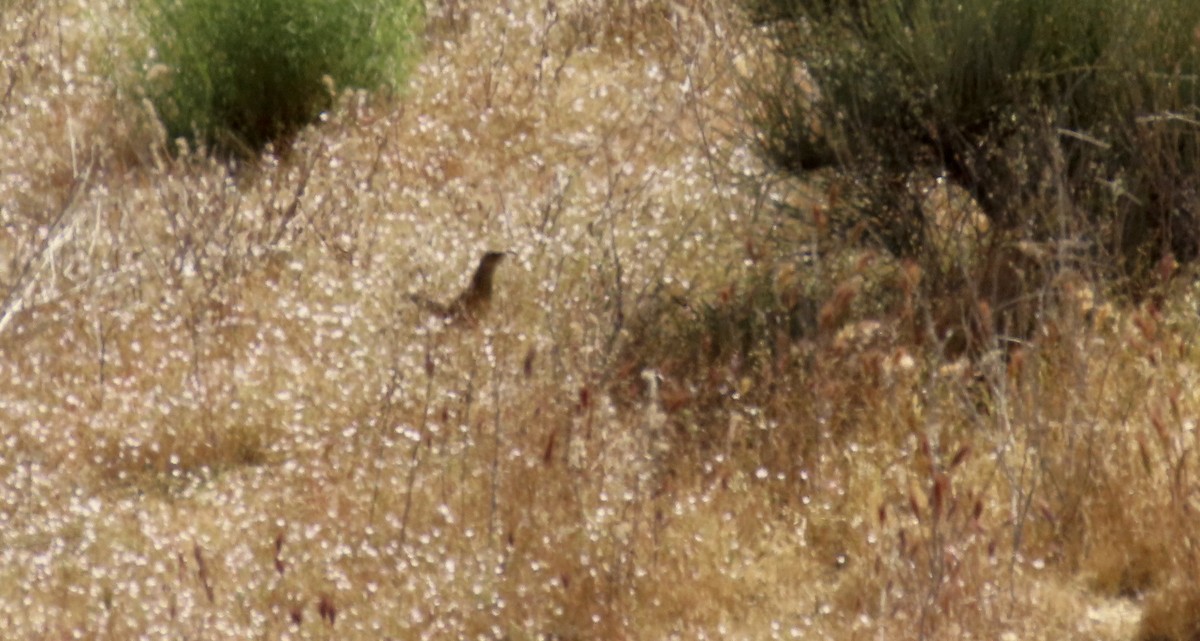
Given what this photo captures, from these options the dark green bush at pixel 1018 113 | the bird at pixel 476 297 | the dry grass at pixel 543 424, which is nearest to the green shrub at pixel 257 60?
the dry grass at pixel 543 424

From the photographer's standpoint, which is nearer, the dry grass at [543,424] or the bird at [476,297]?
the dry grass at [543,424]

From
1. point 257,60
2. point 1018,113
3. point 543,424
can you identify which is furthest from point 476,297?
point 257,60

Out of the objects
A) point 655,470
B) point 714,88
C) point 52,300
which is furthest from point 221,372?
point 714,88

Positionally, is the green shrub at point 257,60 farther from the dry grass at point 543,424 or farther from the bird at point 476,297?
the bird at point 476,297

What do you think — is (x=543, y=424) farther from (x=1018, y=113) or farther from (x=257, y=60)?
(x=257, y=60)

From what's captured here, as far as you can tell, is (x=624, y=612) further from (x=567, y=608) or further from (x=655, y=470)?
(x=655, y=470)

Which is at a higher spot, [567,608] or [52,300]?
[52,300]
